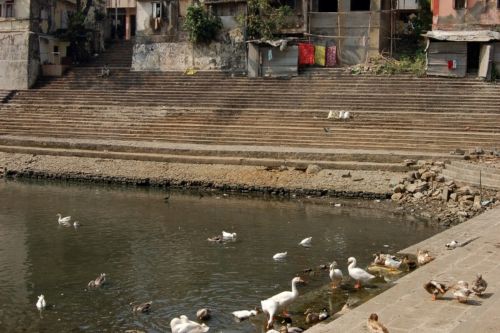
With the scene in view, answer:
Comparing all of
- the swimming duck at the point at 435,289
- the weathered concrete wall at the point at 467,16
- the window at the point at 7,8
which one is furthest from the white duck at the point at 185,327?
the window at the point at 7,8

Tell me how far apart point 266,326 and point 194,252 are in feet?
17.9

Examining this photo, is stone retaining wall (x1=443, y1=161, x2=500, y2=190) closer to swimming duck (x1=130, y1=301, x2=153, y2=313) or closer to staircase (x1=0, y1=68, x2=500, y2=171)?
staircase (x1=0, y1=68, x2=500, y2=171)

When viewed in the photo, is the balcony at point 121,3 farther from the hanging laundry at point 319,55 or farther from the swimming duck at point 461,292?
the swimming duck at point 461,292

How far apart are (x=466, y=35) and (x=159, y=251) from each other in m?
20.4

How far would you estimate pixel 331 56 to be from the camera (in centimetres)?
3344

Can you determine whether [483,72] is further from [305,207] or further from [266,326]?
[266,326]

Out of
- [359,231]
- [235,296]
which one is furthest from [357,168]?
[235,296]

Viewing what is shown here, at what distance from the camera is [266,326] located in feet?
32.7

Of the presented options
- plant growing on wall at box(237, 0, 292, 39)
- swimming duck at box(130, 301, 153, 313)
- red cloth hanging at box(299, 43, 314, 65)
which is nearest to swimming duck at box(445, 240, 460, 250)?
swimming duck at box(130, 301, 153, 313)

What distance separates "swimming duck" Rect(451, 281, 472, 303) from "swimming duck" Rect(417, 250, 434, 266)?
2834 millimetres

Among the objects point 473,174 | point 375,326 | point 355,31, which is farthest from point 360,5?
point 375,326

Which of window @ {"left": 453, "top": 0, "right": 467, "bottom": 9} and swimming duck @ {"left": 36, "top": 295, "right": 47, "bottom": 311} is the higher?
window @ {"left": 453, "top": 0, "right": 467, "bottom": 9}

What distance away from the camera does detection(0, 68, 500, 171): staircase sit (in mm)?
24500

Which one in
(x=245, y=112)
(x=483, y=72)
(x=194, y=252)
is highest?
(x=483, y=72)
